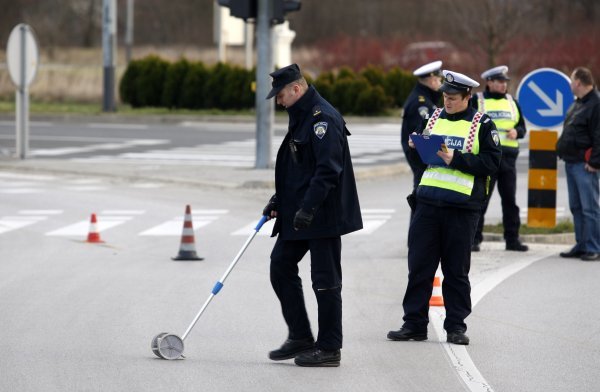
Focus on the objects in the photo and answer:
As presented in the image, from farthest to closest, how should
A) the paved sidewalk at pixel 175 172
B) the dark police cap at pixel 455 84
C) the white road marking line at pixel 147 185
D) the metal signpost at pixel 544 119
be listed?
the paved sidewalk at pixel 175 172 → the white road marking line at pixel 147 185 → the metal signpost at pixel 544 119 → the dark police cap at pixel 455 84

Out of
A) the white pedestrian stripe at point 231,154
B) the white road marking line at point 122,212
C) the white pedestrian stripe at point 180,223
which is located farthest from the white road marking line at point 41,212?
the white pedestrian stripe at point 231,154

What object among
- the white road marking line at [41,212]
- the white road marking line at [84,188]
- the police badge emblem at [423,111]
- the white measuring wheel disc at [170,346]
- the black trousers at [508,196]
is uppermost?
the police badge emblem at [423,111]

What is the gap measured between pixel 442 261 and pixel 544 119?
6040 millimetres

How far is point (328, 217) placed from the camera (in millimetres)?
8195

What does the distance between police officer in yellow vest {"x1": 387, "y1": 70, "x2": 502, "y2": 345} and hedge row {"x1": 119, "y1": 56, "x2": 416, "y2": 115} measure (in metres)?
29.4

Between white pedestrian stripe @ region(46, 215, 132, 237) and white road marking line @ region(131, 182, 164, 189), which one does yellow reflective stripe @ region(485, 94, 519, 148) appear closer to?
white pedestrian stripe @ region(46, 215, 132, 237)

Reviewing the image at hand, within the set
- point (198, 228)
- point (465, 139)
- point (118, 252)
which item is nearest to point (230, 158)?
point (198, 228)

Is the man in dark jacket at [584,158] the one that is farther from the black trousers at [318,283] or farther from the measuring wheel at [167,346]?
the measuring wheel at [167,346]

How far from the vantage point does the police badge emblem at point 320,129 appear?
806 cm

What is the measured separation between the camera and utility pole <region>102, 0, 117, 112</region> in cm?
3944

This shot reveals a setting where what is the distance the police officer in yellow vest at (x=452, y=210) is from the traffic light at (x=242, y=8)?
39.7 feet

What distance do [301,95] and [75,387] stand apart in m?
2.18

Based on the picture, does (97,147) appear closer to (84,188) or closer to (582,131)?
(84,188)

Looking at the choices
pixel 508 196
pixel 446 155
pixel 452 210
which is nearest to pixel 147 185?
pixel 508 196
